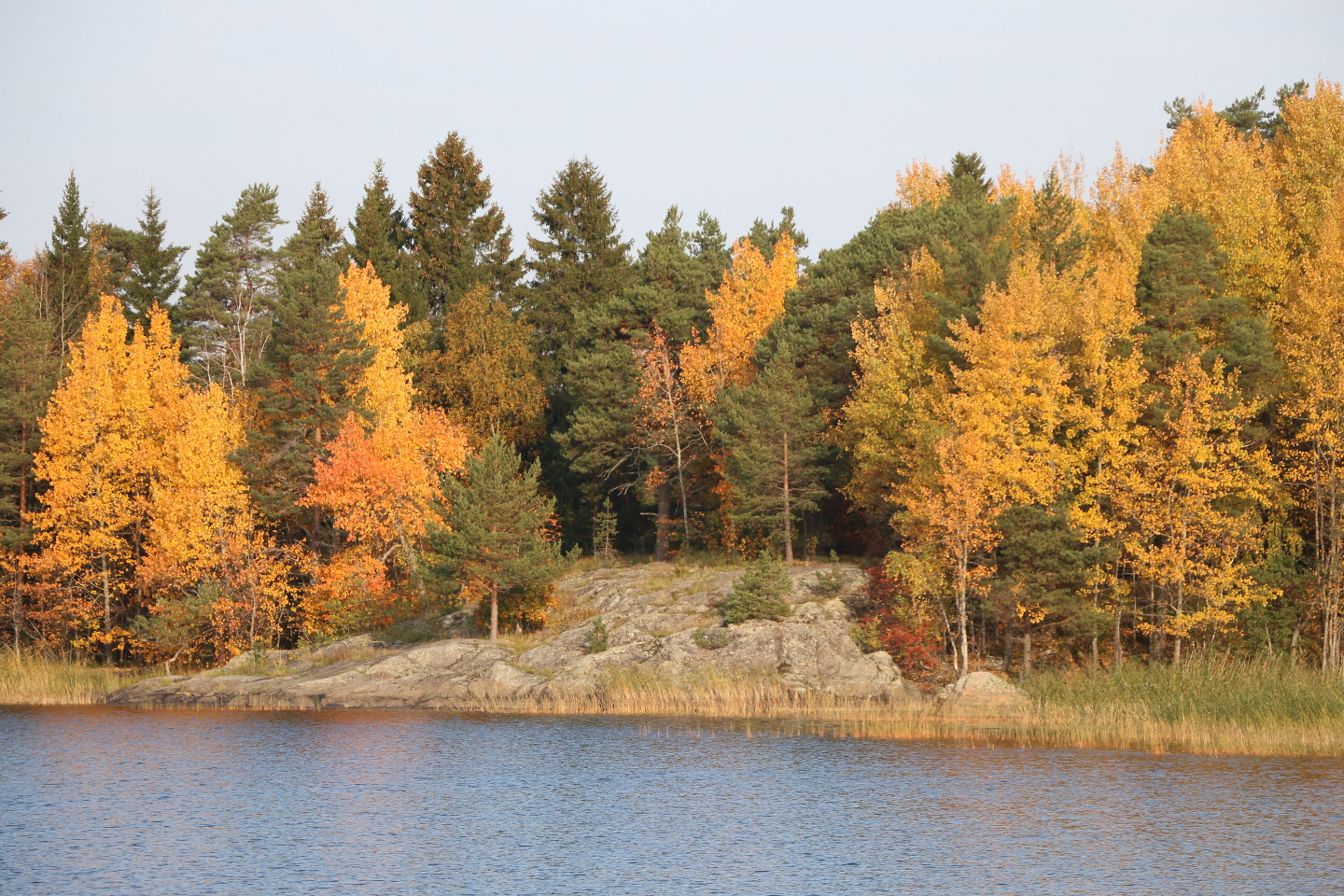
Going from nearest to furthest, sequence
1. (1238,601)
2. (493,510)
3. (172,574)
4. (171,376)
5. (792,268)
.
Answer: (1238,601)
(493,510)
(172,574)
(171,376)
(792,268)

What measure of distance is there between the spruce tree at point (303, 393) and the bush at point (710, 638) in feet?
72.9

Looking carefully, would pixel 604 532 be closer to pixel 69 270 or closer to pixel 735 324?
pixel 735 324

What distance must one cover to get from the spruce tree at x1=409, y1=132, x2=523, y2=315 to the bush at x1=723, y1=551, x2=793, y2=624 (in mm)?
41201

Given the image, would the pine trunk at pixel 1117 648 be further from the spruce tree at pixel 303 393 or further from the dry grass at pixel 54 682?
the dry grass at pixel 54 682

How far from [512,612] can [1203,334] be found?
101 ft

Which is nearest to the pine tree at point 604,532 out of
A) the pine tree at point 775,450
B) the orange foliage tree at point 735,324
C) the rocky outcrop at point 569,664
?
the orange foliage tree at point 735,324

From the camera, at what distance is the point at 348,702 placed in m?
44.8

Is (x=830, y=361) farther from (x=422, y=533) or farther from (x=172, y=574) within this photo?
(x=172, y=574)

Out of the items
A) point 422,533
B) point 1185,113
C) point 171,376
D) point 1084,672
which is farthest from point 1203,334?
point 171,376

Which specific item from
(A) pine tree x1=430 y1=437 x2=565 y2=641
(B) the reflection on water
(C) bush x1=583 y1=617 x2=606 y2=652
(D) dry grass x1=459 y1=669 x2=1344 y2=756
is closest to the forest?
(A) pine tree x1=430 y1=437 x2=565 y2=641

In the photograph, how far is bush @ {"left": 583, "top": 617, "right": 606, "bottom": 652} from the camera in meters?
45.9

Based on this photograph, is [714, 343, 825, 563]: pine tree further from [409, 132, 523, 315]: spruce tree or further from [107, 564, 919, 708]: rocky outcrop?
[409, 132, 523, 315]: spruce tree

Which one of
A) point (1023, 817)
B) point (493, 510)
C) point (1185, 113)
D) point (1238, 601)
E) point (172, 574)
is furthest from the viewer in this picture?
Result: point (1185, 113)

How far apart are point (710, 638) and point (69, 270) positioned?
57.1 meters
